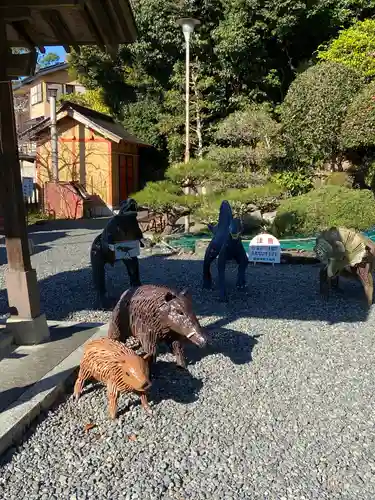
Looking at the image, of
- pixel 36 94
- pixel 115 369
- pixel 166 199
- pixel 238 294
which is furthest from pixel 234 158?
pixel 36 94

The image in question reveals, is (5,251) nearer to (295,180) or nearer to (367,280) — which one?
(367,280)

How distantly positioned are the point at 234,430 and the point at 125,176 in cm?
1614

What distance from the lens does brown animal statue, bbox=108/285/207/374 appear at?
309 centimetres

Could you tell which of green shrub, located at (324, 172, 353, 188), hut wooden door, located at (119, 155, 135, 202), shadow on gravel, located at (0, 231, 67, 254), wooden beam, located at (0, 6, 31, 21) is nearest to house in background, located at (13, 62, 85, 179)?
hut wooden door, located at (119, 155, 135, 202)

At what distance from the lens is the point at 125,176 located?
1828cm

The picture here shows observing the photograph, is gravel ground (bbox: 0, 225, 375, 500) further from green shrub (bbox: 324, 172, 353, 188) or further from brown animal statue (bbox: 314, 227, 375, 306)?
green shrub (bbox: 324, 172, 353, 188)

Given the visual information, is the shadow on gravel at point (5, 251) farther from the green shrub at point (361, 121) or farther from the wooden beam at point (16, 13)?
the green shrub at point (361, 121)

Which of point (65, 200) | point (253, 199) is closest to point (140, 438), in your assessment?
point (253, 199)

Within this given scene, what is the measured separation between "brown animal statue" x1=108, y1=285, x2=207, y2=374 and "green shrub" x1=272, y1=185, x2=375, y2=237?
7164 mm

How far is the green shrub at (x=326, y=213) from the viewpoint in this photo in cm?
971

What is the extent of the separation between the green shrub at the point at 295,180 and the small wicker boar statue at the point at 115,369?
40.8 ft

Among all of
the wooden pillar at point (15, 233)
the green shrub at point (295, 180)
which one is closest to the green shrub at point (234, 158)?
the green shrub at point (295, 180)

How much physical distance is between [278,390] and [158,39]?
1765cm

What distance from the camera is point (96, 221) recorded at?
1528 centimetres
